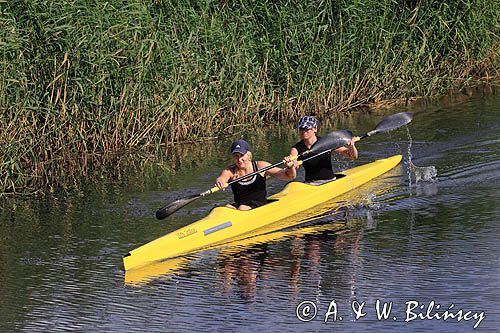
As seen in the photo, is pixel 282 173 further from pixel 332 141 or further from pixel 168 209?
pixel 168 209

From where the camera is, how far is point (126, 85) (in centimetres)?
1644

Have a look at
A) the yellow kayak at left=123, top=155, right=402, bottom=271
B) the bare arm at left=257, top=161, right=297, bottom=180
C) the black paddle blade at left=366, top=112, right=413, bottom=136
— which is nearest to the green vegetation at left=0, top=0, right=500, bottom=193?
the black paddle blade at left=366, top=112, right=413, bottom=136

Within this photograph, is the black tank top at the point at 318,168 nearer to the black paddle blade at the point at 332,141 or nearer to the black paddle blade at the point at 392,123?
the black paddle blade at the point at 332,141

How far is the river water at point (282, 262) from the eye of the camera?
9.52 meters

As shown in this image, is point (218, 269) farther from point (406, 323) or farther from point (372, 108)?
point (372, 108)

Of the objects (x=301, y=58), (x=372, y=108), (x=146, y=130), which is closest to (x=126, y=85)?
(x=146, y=130)

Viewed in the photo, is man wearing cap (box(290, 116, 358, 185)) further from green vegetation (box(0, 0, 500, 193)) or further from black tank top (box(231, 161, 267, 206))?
green vegetation (box(0, 0, 500, 193))

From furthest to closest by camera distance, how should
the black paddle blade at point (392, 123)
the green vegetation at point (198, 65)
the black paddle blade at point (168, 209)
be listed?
the black paddle blade at point (392, 123) < the green vegetation at point (198, 65) < the black paddle blade at point (168, 209)

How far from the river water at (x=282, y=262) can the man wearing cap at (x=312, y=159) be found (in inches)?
15.8

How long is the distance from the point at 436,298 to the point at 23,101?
742 cm
